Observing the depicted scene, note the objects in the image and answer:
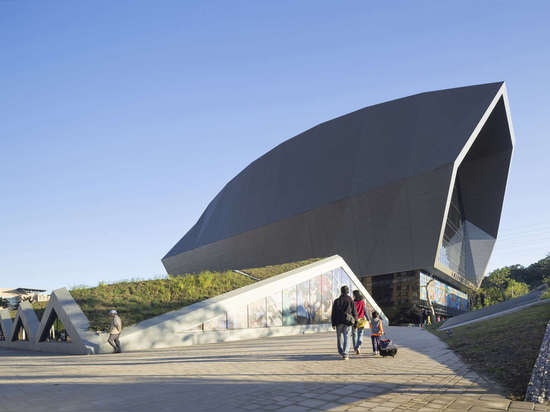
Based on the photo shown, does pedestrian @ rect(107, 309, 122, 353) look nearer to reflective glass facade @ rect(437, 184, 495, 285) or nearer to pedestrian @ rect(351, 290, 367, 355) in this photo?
pedestrian @ rect(351, 290, 367, 355)

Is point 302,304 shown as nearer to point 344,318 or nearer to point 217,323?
point 217,323

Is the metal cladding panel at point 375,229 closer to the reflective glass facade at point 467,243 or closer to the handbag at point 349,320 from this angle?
the reflective glass facade at point 467,243

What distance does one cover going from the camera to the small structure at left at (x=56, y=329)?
13258 millimetres

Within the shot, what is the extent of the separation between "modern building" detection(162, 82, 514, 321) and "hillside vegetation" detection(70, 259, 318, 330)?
56.6 feet

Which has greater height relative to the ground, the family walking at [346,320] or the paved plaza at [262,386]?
the family walking at [346,320]

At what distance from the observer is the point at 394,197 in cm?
3294

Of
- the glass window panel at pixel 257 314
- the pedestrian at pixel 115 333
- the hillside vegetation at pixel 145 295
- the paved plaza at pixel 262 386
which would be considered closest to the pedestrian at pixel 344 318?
the paved plaza at pixel 262 386

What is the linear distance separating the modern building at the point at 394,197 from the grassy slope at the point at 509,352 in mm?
22693

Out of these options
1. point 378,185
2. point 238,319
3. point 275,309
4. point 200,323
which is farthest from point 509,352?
point 378,185

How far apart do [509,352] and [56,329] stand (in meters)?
16.4

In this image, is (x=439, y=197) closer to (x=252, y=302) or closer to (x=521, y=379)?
(x=252, y=302)

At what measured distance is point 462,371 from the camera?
662 cm

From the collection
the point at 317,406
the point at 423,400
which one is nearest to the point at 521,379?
the point at 423,400

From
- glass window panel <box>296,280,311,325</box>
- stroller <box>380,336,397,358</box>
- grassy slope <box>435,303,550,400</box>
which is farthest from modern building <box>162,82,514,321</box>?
stroller <box>380,336,397,358</box>
